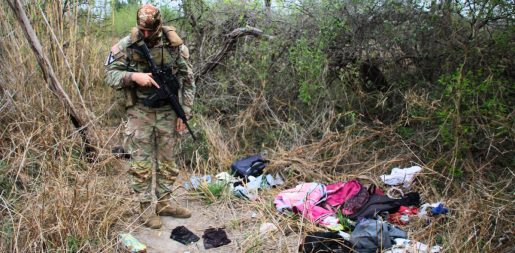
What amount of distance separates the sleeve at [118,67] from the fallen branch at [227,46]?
2631mm

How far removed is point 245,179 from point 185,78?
54.1 inches

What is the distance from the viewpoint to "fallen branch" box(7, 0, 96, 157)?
402 centimetres

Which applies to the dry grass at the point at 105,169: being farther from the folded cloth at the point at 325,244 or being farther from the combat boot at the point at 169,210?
the combat boot at the point at 169,210

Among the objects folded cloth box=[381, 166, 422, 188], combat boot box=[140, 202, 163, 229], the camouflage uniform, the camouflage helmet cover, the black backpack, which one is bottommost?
combat boot box=[140, 202, 163, 229]

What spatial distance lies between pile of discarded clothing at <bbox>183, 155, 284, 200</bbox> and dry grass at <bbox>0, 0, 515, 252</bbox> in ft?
0.37

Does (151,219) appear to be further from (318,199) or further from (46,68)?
(46,68)

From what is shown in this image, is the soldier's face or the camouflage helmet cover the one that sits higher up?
the camouflage helmet cover

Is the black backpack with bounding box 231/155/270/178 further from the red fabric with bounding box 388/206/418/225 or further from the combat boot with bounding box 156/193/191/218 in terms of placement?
the red fabric with bounding box 388/206/418/225

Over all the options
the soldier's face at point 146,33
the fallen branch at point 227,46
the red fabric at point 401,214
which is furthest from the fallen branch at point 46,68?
the red fabric at point 401,214

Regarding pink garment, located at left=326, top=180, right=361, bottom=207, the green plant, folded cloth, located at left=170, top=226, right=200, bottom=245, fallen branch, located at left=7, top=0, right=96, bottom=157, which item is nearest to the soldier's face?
fallen branch, located at left=7, top=0, right=96, bottom=157

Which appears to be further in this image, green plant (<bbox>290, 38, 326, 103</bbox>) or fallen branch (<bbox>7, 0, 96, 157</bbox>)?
green plant (<bbox>290, 38, 326, 103</bbox>)

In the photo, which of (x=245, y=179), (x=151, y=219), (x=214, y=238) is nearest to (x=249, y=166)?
(x=245, y=179)

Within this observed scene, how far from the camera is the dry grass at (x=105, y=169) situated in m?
2.93

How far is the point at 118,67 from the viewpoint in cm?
336
